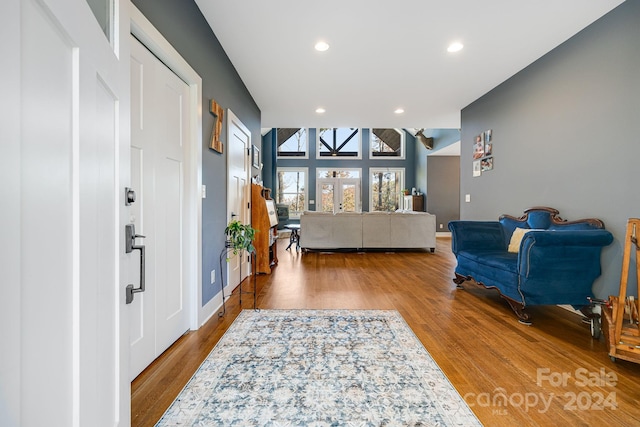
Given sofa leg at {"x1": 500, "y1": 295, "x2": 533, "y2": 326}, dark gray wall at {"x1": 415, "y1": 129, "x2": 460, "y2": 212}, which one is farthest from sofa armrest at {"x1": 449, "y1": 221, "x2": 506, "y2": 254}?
dark gray wall at {"x1": 415, "y1": 129, "x2": 460, "y2": 212}

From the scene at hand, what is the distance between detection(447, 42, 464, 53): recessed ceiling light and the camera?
9.57 ft

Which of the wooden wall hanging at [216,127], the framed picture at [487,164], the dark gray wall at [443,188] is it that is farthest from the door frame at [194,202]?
the dark gray wall at [443,188]

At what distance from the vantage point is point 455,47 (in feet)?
9.77

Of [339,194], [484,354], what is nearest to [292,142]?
[339,194]

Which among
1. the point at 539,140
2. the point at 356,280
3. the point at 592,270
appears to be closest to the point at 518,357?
the point at 592,270

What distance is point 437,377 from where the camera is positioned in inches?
65.4

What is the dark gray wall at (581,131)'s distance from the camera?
7.57ft

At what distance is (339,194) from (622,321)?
29.7 ft

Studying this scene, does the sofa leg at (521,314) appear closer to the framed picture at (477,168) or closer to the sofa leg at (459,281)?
the sofa leg at (459,281)

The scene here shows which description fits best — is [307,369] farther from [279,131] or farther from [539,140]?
[279,131]

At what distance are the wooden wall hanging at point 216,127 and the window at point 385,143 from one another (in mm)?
8546

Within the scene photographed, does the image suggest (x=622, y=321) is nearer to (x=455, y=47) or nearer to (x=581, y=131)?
(x=581, y=131)

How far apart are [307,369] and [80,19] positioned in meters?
1.79

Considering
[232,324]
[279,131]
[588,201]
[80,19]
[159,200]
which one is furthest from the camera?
[279,131]
